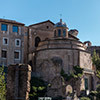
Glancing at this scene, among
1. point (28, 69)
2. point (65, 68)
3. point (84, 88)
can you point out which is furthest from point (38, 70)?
point (28, 69)

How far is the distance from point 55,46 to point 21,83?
77.5 feet

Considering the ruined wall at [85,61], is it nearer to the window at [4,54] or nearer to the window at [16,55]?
the window at [16,55]

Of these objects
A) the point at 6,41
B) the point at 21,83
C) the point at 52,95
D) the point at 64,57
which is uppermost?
the point at 6,41

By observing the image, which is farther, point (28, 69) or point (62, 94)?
point (62, 94)

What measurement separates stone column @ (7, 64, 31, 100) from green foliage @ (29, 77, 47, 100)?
1810cm

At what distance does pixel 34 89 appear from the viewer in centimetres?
3262

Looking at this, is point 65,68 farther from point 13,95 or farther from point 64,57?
point 13,95

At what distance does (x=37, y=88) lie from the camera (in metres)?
33.2

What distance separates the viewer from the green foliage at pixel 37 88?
3180 centimetres

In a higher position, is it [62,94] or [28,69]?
[28,69]

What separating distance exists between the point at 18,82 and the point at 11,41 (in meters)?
28.6

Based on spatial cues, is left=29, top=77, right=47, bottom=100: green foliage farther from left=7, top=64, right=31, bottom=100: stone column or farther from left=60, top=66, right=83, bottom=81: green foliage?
left=7, top=64, right=31, bottom=100: stone column

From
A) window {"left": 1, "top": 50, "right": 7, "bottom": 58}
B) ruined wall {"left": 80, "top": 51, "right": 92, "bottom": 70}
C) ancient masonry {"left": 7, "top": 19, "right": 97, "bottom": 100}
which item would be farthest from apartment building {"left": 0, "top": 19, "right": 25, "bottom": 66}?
ruined wall {"left": 80, "top": 51, "right": 92, "bottom": 70}

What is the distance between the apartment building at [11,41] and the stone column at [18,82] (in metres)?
26.6
